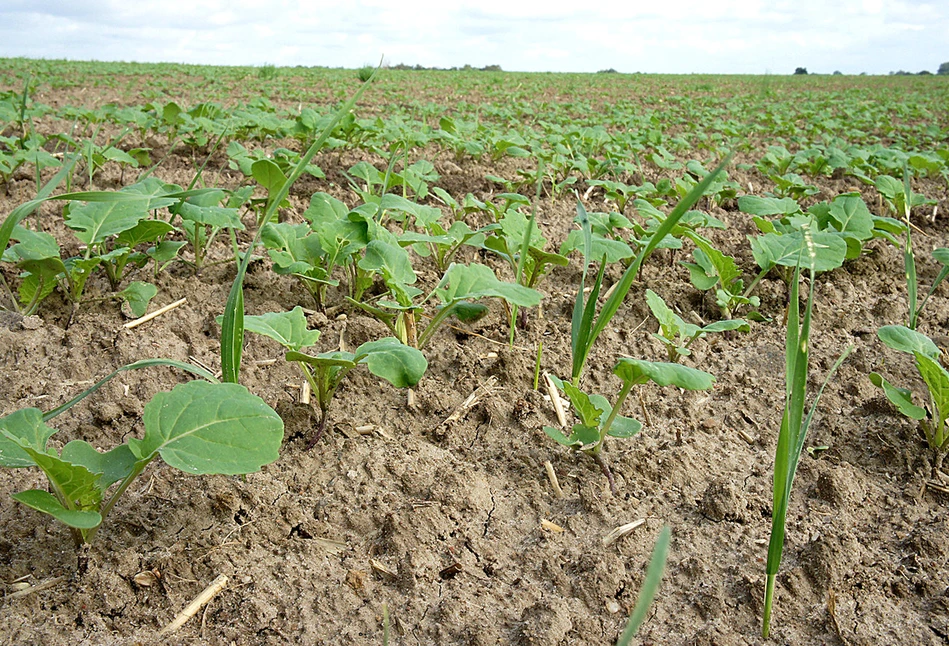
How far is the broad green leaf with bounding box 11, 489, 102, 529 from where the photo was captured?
3.43 feet

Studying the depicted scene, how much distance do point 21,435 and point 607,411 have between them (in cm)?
109

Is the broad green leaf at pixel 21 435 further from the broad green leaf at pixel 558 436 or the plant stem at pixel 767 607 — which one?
the plant stem at pixel 767 607

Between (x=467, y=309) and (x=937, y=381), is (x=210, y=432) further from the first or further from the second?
(x=937, y=381)

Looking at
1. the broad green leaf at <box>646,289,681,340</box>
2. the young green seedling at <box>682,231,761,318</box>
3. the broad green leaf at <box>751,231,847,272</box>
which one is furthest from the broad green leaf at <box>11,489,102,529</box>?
the broad green leaf at <box>751,231,847,272</box>

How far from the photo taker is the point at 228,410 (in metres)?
1.13

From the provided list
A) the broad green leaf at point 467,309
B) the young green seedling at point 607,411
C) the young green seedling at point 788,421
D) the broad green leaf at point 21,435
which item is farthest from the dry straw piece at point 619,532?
the broad green leaf at point 21,435

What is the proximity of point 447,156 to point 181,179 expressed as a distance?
74.7 inches

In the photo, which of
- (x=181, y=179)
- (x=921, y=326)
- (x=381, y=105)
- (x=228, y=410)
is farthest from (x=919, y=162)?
(x=381, y=105)

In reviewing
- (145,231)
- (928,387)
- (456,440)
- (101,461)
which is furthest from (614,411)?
(145,231)

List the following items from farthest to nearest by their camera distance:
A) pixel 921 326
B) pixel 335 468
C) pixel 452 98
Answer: pixel 452 98, pixel 921 326, pixel 335 468

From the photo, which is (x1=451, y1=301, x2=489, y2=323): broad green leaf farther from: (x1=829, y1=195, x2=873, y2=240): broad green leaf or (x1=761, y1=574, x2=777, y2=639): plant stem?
(x1=829, y1=195, x2=873, y2=240): broad green leaf

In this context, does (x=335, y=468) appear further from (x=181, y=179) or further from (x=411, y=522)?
(x=181, y=179)

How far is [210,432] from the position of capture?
1.12 meters

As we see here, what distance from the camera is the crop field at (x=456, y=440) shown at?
1.12 metres
